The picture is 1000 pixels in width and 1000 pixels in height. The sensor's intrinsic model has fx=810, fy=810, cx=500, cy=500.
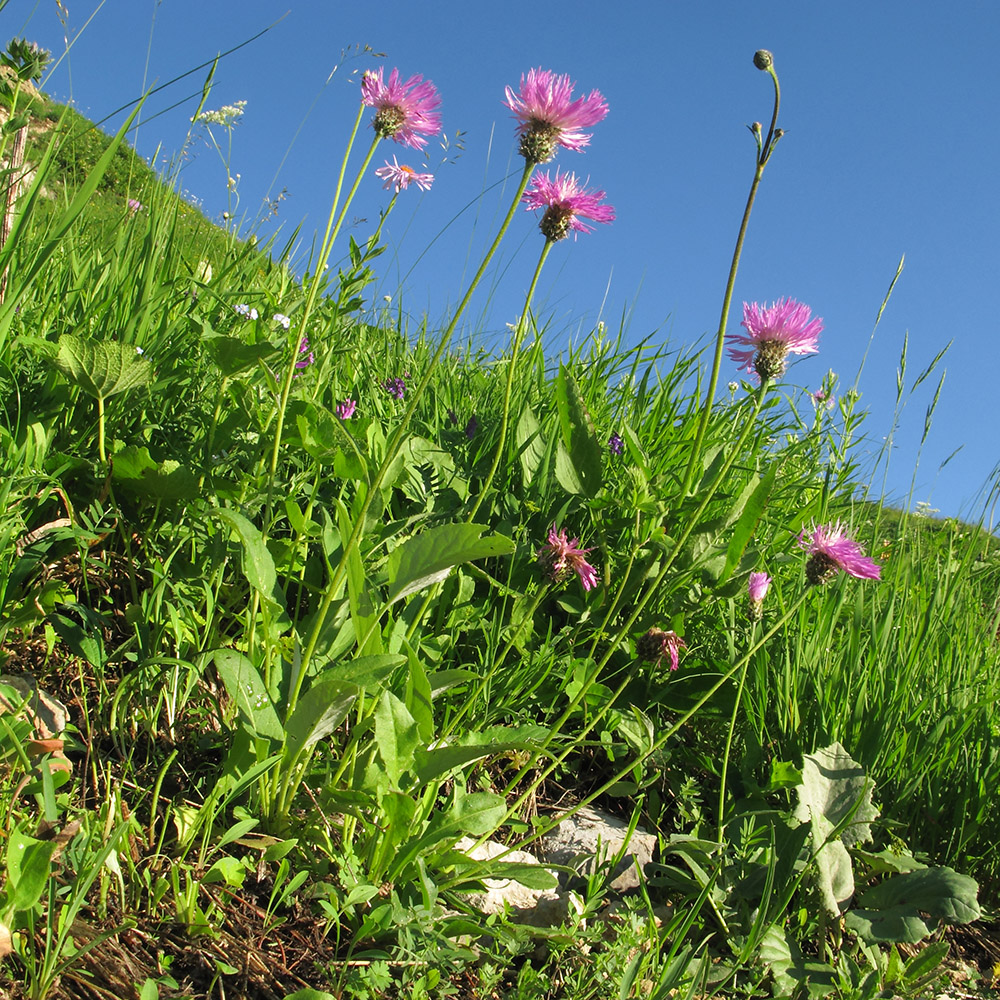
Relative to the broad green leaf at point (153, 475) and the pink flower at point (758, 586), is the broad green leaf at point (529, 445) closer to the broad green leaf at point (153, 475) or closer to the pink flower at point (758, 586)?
the pink flower at point (758, 586)

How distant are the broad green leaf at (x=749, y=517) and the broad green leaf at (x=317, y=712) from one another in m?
0.85

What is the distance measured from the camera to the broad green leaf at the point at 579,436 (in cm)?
169

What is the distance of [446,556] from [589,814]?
33.1 inches

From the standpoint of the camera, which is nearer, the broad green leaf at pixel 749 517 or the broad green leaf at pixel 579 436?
the broad green leaf at pixel 749 517

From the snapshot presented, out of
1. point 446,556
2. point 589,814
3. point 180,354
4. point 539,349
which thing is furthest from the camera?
point 539,349

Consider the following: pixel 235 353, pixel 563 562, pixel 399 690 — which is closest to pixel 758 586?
pixel 563 562

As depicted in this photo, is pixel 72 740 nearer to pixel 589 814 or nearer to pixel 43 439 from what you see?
pixel 43 439

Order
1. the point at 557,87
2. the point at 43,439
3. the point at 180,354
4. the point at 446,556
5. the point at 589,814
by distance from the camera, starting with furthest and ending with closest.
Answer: the point at 180,354, the point at 589,814, the point at 43,439, the point at 557,87, the point at 446,556

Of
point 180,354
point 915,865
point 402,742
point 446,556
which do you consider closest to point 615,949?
point 402,742

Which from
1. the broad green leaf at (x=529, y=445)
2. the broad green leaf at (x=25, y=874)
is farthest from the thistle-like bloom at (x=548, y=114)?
the broad green leaf at (x=25, y=874)

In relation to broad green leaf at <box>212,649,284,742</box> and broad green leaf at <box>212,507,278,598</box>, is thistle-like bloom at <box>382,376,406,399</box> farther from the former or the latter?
broad green leaf at <box>212,649,284,742</box>

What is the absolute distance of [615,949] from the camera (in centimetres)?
120

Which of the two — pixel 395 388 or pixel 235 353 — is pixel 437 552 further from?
pixel 395 388

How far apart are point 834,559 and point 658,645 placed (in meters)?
0.38
